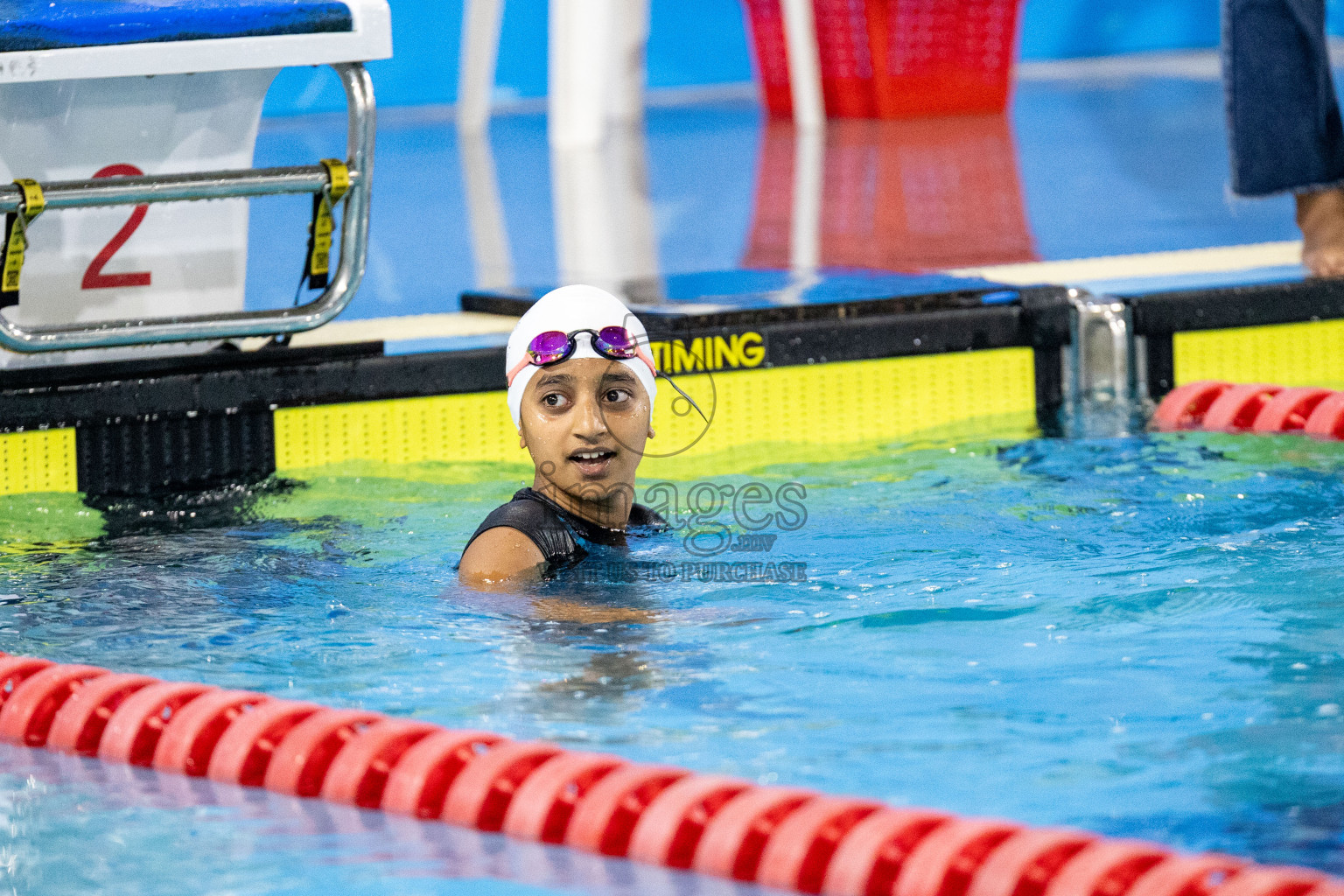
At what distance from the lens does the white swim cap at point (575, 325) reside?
350cm

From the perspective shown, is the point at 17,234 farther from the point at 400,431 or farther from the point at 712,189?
the point at 712,189

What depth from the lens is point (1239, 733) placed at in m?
2.61

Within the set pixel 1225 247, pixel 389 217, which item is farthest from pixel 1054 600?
pixel 389 217

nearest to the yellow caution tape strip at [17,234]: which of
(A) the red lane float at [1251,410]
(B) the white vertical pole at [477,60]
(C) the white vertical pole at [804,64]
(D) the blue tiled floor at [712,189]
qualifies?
(D) the blue tiled floor at [712,189]

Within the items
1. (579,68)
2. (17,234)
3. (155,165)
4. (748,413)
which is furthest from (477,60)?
(17,234)

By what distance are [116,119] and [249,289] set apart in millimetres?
1883

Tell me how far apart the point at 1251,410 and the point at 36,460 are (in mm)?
3157

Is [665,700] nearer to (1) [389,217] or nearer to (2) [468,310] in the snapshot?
(2) [468,310]

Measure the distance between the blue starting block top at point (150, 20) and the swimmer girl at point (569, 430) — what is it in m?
1.08

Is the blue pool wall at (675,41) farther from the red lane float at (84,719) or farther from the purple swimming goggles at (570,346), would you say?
the red lane float at (84,719)

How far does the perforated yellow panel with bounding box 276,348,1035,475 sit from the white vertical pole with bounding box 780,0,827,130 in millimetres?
6583

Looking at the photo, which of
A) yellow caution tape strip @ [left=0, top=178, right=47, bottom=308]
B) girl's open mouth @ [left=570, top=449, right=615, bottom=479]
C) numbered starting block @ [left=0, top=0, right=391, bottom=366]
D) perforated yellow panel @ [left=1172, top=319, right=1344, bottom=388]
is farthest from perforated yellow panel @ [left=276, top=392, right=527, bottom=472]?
perforated yellow panel @ [left=1172, top=319, right=1344, bottom=388]

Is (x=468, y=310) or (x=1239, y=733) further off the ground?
(x=468, y=310)

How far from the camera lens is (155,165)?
14.3 feet
